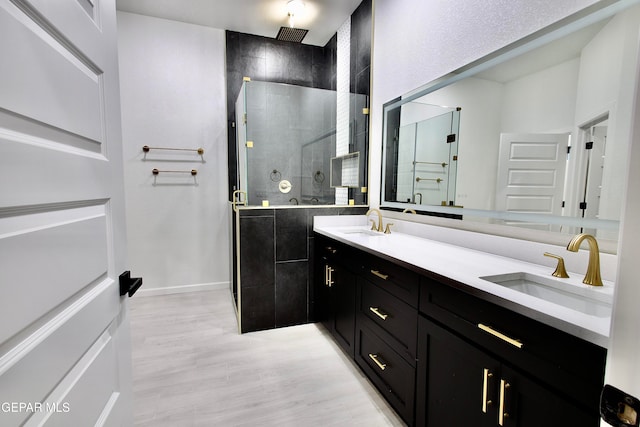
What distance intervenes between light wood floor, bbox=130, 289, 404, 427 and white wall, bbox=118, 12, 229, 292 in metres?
0.87

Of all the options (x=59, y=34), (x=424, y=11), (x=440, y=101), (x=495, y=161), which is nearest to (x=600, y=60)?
(x=495, y=161)

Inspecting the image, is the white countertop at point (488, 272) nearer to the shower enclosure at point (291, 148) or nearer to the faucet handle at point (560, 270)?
the faucet handle at point (560, 270)

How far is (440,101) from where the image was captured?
2035 mm

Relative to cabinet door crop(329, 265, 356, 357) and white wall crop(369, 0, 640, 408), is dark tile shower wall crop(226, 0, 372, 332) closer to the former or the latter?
white wall crop(369, 0, 640, 408)

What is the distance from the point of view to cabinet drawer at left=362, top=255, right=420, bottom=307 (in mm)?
1449

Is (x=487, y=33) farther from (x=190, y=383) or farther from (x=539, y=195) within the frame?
(x=190, y=383)

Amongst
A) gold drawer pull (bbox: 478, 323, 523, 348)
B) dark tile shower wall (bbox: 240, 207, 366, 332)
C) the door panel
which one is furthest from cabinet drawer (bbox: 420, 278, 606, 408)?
dark tile shower wall (bbox: 240, 207, 366, 332)

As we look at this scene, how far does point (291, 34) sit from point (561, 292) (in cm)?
337

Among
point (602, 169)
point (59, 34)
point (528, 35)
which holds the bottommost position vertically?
point (602, 169)

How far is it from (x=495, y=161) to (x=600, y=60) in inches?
22.8

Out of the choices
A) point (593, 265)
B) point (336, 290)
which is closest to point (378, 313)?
point (336, 290)

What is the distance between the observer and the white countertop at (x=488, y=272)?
810mm

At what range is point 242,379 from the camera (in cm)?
201

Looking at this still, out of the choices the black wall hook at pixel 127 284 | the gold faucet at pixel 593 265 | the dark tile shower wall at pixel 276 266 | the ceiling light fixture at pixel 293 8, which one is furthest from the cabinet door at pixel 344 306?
the ceiling light fixture at pixel 293 8
